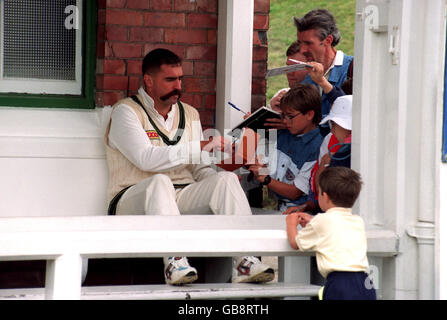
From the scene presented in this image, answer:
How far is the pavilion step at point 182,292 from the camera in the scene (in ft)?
12.3

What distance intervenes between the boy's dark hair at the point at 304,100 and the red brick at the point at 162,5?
1024 mm

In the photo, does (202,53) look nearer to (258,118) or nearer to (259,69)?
(259,69)

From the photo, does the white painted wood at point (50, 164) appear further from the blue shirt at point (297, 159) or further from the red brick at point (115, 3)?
the blue shirt at point (297, 159)

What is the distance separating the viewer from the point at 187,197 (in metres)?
4.88

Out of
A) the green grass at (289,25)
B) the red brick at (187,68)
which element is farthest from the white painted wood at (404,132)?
the green grass at (289,25)

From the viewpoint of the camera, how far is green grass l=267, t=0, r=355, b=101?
1335 centimetres

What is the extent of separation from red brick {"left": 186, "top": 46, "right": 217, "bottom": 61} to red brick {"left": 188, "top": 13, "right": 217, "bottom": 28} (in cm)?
14

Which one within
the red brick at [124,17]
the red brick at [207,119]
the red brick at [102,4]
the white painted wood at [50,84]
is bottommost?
the red brick at [207,119]

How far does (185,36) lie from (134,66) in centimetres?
39

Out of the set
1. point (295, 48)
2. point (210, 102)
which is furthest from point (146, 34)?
point (295, 48)

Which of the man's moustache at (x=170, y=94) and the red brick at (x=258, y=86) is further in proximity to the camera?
the red brick at (x=258, y=86)

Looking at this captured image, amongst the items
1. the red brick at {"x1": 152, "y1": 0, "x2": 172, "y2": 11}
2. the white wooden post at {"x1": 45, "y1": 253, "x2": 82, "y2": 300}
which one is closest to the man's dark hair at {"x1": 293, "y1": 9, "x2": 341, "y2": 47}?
the red brick at {"x1": 152, "y1": 0, "x2": 172, "y2": 11}

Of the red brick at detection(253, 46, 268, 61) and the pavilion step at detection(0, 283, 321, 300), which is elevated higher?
the red brick at detection(253, 46, 268, 61)

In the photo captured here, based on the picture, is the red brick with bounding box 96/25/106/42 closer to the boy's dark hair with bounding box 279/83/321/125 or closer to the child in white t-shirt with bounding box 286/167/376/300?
the boy's dark hair with bounding box 279/83/321/125
